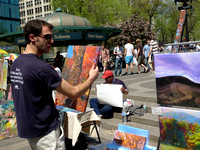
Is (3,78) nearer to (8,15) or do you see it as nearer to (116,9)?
(116,9)

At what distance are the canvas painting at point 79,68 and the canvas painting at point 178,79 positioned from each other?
85 centimetres

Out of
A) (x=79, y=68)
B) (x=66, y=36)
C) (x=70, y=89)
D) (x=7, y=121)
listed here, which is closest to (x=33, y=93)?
(x=70, y=89)

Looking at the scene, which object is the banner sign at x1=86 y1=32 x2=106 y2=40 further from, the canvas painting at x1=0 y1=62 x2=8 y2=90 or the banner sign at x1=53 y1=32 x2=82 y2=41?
the canvas painting at x1=0 y1=62 x2=8 y2=90

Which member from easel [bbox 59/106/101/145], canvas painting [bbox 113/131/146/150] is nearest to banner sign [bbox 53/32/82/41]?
easel [bbox 59/106/101/145]

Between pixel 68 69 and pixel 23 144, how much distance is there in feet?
6.80

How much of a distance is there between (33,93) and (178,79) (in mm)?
1547

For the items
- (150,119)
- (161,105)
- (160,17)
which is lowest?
(150,119)

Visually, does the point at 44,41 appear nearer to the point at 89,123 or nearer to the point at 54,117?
the point at 54,117

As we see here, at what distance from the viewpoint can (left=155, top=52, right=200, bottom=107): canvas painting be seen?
252cm

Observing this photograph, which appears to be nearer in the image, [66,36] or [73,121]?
[73,121]

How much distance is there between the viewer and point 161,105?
2.83 metres

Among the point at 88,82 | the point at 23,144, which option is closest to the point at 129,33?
the point at 23,144

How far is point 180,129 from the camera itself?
268cm

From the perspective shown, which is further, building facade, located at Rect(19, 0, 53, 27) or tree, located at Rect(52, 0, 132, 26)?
building facade, located at Rect(19, 0, 53, 27)
